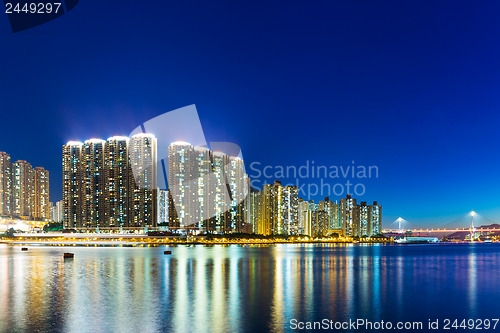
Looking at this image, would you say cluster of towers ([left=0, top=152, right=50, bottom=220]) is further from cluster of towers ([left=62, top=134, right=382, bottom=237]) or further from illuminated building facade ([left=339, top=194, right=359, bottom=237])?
illuminated building facade ([left=339, top=194, right=359, bottom=237])

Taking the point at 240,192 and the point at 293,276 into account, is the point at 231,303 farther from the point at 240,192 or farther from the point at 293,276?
the point at 240,192

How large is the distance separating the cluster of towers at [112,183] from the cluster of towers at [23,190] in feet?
148

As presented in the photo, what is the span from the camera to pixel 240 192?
137 meters

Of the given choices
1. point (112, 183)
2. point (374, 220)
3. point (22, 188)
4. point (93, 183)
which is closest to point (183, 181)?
point (112, 183)

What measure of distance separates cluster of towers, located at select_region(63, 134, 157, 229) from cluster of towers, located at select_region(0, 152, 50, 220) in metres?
45.2

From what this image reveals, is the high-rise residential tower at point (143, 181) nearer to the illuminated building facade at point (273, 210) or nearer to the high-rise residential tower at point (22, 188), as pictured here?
the illuminated building facade at point (273, 210)

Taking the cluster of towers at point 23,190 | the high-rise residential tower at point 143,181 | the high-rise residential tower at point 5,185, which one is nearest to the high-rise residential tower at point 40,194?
the cluster of towers at point 23,190

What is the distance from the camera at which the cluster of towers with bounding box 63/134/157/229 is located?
115688mm

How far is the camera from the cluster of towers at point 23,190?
15238 centimetres

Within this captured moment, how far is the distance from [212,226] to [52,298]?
107667 mm

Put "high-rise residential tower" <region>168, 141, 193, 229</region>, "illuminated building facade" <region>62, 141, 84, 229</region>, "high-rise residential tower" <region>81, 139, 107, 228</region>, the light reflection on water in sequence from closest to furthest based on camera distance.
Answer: the light reflection on water < "high-rise residential tower" <region>81, 139, 107, 228</region> < "illuminated building facade" <region>62, 141, 84, 229</region> < "high-rise residential tower" <region>168, 141, 193, 229</region>

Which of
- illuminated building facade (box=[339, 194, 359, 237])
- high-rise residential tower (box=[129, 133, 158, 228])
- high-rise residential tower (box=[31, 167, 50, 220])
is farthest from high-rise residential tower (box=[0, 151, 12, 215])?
illuminated building facade (box=[339, 194, 359, 237])

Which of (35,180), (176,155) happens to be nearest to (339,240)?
(176,155)

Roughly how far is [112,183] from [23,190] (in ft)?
207
